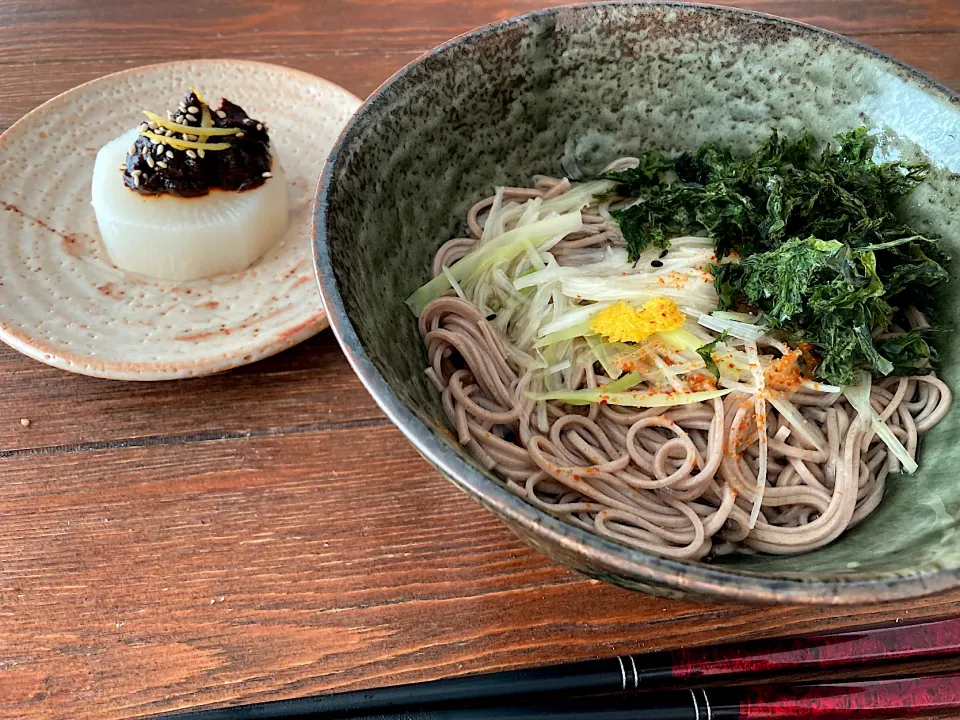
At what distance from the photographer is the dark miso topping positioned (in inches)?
85.8

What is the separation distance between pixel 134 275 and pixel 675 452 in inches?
69.6

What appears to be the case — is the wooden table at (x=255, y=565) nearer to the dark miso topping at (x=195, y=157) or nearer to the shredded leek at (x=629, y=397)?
the shredded leek at (x=629, y=397)

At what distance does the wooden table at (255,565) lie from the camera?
1.48 metres

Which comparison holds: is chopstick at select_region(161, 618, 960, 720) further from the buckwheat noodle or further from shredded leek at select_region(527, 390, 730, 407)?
shredded leek at select_region(527, 390, 730, 407)

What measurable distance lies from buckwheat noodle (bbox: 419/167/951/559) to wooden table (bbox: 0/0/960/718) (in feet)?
0.59

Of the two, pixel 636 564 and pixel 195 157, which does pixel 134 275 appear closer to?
pixel 195 157

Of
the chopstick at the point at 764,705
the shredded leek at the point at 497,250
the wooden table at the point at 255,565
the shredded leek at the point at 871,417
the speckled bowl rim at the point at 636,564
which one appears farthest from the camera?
the shredded leek at the point at 497,250

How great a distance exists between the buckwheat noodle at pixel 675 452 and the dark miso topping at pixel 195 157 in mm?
928

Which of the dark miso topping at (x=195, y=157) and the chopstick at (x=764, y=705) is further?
the dark miso topping at (x=195, y=157)

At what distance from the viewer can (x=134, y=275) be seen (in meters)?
2.26

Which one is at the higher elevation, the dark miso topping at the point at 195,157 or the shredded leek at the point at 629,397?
the dark miso topping at the point at 195,157

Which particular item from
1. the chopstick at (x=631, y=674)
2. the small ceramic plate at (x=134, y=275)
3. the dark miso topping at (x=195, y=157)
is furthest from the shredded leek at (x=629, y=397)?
the dark miso topping at (x=195, y=157)

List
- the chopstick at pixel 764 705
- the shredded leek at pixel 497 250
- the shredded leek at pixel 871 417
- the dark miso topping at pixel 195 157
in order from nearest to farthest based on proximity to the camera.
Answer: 1. the chopstick at pixel 764 705
2. the shredded leek at pixel 871 417
3. the shredded leek at pixel 497 250
4. the dark miso topping at pixel 195 157

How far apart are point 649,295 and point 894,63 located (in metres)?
0.91
